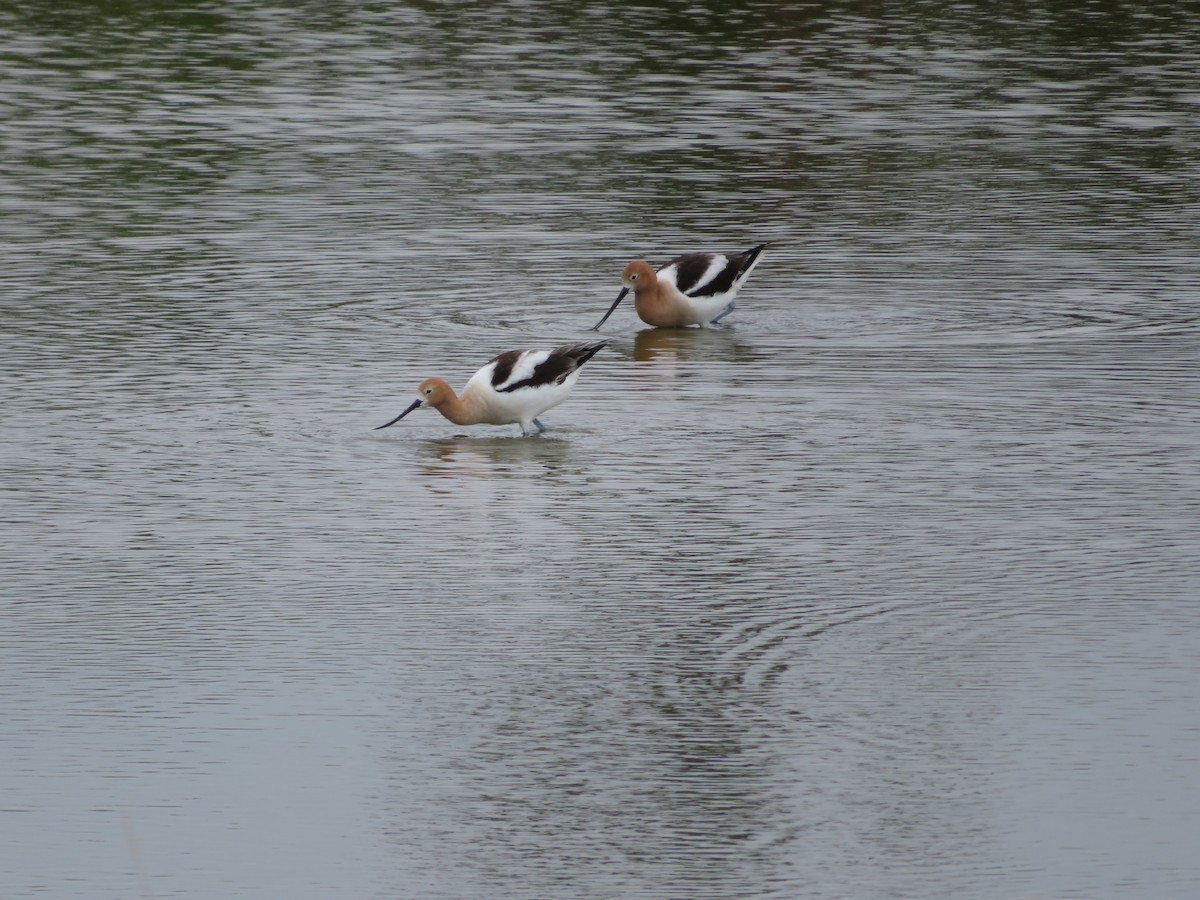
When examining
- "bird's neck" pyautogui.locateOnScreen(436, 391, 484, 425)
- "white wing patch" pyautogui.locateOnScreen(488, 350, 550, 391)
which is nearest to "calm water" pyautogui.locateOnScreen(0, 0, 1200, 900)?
"bird's neck" pyautogui.locateOnScreen(436, 391, 484, 425)

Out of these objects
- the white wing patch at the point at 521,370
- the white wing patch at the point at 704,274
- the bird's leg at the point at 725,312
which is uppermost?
the white wing patch at the point at 521,370

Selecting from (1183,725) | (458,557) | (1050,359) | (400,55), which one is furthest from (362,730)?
(400,55)

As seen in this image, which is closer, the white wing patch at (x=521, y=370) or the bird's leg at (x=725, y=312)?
the white wing patch at (x=521, y=370)

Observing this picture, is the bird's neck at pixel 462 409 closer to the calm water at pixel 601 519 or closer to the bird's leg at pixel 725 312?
the calm water at pixel 601 519

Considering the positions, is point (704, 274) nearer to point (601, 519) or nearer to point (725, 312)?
point (725, 312)

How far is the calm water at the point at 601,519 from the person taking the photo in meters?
6.78

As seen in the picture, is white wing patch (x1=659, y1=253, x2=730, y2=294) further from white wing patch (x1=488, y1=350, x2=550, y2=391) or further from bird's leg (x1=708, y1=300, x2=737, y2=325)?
white wing patch (x1=488, y1=350, x2=550, y2=391)

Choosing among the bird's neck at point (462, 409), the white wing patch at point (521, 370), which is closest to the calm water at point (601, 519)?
the bird's neck at point (462, 409)

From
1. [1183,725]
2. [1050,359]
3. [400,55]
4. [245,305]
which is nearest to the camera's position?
[1183,725]

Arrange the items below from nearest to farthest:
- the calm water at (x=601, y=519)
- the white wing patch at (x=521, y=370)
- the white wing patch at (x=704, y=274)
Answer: the calm water at (x=601, y=519) → the white wing patch at (x=521, y=370) → the white wing patch at (x=704, y=274)

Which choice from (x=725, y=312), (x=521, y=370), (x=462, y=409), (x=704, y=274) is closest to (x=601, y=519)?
(x=521, y=370)

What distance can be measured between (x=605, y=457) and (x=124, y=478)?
2.16 m

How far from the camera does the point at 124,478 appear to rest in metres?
10.6

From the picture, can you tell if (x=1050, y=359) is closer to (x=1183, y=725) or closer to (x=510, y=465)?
(x=510, y=465)
